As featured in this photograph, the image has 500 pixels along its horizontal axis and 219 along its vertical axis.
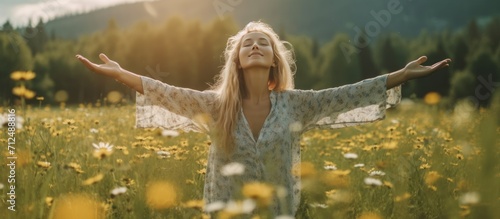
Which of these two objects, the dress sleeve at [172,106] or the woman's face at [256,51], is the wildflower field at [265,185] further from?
the woman's face at [256,51]

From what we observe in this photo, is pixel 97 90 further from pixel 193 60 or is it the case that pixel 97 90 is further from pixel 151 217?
pixel 151 217

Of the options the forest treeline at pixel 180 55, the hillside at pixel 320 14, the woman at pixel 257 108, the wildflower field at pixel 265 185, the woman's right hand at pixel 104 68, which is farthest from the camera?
the hillside at pixel 320 14

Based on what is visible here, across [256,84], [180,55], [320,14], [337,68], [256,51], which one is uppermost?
[320,14]

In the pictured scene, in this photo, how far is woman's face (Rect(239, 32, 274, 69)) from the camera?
11.0 ft

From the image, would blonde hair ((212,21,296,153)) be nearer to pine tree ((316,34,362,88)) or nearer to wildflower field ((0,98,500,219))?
wildflower field ((0,98,500,219))

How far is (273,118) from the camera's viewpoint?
3291 mm

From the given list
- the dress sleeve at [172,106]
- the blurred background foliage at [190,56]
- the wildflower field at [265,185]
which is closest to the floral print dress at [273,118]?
the dress sleeve at [172,106]

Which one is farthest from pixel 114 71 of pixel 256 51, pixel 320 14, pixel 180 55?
pixel 320 14

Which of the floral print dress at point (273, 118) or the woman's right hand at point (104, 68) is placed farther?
the floral print dress at point (273, 118)

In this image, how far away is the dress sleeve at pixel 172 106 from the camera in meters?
3.22

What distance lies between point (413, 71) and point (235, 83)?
1.09 metres

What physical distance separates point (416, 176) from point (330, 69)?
142 ft

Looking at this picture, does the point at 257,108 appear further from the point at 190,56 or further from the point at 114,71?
the point at 190,56

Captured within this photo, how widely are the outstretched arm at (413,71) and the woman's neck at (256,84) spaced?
774mm
